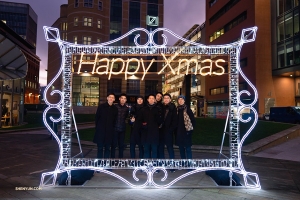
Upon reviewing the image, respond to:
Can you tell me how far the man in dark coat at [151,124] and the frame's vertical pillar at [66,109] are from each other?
1746 mm

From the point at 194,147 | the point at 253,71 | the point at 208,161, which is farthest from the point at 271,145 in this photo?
the point at 253,71

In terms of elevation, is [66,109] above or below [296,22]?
below

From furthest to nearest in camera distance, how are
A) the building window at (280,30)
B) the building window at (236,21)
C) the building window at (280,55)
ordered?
the building window at (236,21) < the building window at (280,30) < the building window at (280,55)

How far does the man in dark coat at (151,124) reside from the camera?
6.35 metres

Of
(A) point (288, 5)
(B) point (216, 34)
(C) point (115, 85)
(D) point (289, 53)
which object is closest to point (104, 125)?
(D) point (289, 53)

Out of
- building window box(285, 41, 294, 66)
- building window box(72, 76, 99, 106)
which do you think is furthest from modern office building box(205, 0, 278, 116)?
building window box(72, 76, 99, 106)

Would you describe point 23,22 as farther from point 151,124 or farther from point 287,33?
point 151,124

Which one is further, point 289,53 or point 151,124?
point 289,53

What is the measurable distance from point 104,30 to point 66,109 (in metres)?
47.7

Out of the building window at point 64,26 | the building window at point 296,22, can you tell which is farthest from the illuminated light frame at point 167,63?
the building window at point 64,26

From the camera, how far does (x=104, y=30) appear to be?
5097 cm

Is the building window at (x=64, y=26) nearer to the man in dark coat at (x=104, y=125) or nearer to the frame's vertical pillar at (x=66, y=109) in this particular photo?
the man in dark coat at (x=104, y=125)

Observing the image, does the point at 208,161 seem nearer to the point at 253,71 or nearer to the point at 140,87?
the point at 253,71

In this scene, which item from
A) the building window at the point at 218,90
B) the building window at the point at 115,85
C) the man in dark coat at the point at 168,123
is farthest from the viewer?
the building window at the point at 115,85
